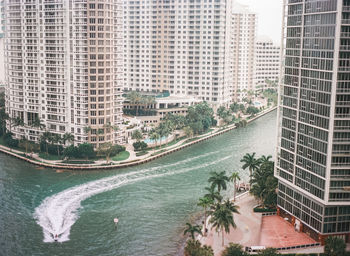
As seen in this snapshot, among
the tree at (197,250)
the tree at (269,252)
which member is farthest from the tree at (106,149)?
the tree at (269,252)

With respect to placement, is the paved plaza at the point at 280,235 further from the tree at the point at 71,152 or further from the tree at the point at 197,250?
the tree at the point at 71,152

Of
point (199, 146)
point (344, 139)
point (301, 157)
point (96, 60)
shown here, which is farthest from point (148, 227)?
point (199, 146)

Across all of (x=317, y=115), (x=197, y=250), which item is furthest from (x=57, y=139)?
(x=317, y=115)

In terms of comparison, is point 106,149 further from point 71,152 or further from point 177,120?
point 177,120

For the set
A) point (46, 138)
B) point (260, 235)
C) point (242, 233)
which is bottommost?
point (242, 233)

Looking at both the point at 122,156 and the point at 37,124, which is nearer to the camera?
the point at 122,156

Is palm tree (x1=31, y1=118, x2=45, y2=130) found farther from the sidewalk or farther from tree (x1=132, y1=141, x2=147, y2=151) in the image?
the sidewalk

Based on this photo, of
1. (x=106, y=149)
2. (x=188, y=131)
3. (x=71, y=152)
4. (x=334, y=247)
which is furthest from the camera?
(x=188, y=131)
